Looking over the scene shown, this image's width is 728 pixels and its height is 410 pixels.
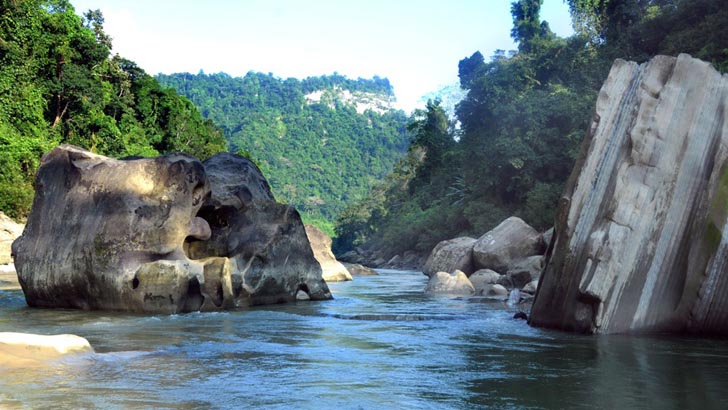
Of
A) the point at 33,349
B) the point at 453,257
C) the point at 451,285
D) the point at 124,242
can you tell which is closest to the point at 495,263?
the point at 453,257

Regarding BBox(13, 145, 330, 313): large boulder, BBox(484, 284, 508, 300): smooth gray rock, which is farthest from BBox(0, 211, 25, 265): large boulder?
BBox(484, 284, 508, 300): smooth gray rock

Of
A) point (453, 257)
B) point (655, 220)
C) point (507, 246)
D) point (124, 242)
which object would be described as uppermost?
point (655, 220)

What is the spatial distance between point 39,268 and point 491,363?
8069mm

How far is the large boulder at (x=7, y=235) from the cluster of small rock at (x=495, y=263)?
14.1 metres

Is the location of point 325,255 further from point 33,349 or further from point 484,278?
point 33,349

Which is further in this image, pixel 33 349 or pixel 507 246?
pixel 507 246

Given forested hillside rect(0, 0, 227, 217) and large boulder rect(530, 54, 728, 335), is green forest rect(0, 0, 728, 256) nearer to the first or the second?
forested hillside rect(0, 0, 227, 217)

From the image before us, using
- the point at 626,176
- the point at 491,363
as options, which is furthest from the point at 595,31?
the point at 491,363

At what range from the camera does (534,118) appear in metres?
36.4

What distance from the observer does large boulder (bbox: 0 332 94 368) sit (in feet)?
22.5

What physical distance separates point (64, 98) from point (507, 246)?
26.3m

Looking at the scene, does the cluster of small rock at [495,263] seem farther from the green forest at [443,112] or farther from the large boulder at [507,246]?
the green forest at [443,112]

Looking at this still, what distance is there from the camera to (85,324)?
34.2 feet

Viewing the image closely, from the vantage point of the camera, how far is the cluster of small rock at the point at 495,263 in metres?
19.2
